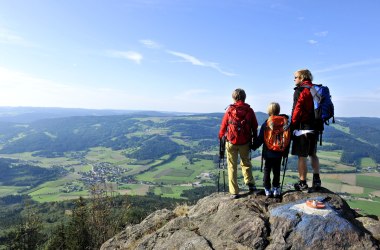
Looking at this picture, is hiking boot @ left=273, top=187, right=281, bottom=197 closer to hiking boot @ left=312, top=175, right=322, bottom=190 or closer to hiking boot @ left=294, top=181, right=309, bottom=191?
hiking boot @ left=294, top=181, right=309, bottom=191

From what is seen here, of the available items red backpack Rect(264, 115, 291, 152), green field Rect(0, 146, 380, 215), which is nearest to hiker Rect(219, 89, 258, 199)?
red backpack Rect(264, 115, 291, 152)

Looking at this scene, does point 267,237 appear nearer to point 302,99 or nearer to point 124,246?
point 302,99

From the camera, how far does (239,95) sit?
31.1ft

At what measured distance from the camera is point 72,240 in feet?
93.0

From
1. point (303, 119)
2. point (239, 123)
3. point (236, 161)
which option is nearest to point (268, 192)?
point (236, 161)

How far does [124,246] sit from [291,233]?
6.32m

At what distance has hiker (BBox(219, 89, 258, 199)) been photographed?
941 centimetres

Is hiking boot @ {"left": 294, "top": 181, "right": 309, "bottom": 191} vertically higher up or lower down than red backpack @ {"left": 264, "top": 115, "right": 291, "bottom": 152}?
lower down

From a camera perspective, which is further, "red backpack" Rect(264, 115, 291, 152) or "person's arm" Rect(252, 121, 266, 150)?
"person's arm" Rect(252, 121, 266, 150)

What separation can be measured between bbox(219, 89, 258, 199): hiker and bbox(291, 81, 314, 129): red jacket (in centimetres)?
124

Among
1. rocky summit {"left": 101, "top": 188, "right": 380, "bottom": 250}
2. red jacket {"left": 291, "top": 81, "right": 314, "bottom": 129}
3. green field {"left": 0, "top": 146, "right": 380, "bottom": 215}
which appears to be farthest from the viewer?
green field {"left": 0, "top": 146, "right": 380, "bottom": 215}

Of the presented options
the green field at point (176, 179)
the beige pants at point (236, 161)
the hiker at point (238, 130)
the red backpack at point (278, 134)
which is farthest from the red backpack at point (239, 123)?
the green field at point (176, 179)

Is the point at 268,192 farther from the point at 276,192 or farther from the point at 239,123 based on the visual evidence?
the point at 239,123

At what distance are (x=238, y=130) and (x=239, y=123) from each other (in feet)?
0.71
